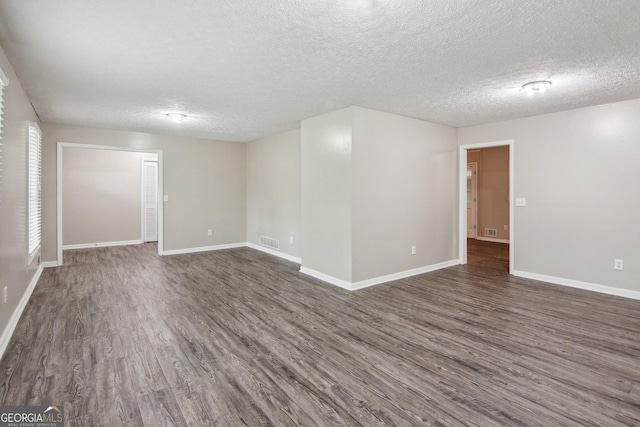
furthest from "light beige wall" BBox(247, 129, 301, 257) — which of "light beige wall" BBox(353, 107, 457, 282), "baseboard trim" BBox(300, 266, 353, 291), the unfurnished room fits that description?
"light beige wall" BBox(353, 107, 457, 282)

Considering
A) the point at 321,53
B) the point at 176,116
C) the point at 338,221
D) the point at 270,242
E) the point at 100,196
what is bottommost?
the point at 270,242

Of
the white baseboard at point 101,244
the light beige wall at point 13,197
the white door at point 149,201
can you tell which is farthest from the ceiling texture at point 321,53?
the white baseboard at point 101,244

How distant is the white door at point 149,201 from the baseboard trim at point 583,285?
8074 mm

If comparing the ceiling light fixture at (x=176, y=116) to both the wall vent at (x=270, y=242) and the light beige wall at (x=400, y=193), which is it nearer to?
the light beige wall at (x=400, y=193)

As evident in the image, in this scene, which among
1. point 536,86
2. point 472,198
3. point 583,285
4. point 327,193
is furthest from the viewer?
point 472,198

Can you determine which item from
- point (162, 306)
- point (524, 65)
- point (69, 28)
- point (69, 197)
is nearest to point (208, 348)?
point (162, 306)

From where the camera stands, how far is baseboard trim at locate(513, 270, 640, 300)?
3947 millimetres

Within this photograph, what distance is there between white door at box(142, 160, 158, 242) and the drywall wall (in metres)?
8.51

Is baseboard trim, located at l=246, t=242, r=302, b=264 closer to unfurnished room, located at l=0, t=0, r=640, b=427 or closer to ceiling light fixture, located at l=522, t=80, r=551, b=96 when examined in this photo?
unfurnished room, located at l=0, t=0, r=640, b=427

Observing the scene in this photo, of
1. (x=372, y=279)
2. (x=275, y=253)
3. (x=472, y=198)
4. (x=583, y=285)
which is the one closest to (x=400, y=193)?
(x=372, y=279)

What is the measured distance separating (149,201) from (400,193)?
6466mm

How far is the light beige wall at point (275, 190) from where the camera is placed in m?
5.98

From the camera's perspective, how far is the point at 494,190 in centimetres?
814

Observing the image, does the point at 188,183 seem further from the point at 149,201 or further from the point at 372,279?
the point at 372,279
